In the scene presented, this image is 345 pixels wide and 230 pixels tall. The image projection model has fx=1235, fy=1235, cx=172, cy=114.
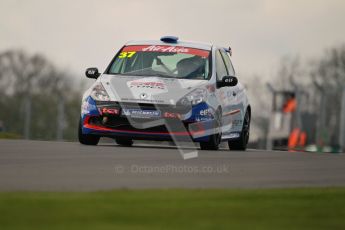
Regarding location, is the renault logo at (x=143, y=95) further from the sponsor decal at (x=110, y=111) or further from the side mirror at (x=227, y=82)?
the side mirror at (x=227, y=82)

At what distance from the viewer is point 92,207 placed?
852 centimetres

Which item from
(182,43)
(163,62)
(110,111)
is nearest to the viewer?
(110,111)

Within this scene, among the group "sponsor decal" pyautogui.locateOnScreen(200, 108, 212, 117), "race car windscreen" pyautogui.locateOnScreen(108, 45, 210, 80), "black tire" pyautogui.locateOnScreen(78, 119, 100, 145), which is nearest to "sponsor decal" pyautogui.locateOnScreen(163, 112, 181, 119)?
"sponsor decal" pyautogui.locateOnScreen(200, 108, 212, 117)

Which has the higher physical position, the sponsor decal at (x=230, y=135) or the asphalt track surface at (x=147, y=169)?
the asphalt track surface at (x=147, y=169)

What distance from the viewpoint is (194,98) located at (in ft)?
56.9

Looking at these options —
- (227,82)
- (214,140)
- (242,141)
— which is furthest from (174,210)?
(242,141)

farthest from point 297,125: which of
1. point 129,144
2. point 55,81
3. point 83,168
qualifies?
point 83,168

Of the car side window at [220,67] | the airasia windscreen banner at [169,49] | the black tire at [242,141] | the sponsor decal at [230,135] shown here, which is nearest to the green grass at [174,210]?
the sponsor decal at [230,135]

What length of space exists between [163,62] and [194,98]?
1210 millimetres

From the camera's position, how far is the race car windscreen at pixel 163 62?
18.0 m

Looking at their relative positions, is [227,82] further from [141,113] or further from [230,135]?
[141,113]

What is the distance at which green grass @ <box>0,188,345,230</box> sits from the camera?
7760mm

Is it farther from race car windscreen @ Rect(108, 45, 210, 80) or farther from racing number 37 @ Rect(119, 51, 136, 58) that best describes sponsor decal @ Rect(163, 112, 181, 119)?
racing number 37 @ Rect(119, 51, 136, 58)

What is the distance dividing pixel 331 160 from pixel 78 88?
130 m
